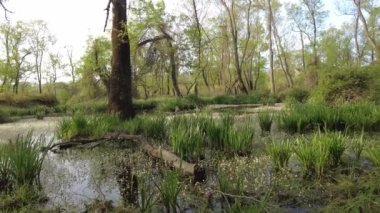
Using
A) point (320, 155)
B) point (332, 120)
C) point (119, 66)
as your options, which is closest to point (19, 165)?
point (320, 155)

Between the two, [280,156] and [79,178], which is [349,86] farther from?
[79,178]

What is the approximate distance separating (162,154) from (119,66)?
4859 millimetres

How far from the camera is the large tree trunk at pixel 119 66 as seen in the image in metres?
9.08

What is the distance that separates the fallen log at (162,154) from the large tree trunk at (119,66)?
243 centimetres

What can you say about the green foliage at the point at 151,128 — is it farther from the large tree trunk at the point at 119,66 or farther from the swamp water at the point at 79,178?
the large tree trunk at the point at 119,66

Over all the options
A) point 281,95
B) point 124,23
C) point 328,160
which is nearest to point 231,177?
point 328,160

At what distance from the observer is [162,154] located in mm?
4727

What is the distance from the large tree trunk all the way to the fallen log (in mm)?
2431

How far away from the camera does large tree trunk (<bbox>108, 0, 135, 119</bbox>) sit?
29.8 feet

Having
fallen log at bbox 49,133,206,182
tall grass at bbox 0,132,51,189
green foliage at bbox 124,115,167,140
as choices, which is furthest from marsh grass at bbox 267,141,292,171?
green foliage at bbox 124,115,167,140

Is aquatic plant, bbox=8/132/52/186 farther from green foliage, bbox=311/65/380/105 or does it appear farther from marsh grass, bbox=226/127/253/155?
green foliage, bbox=311/65/380/105

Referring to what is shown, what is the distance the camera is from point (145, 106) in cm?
2111

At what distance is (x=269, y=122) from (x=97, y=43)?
999 inches

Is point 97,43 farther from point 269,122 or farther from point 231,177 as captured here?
point 231,177
